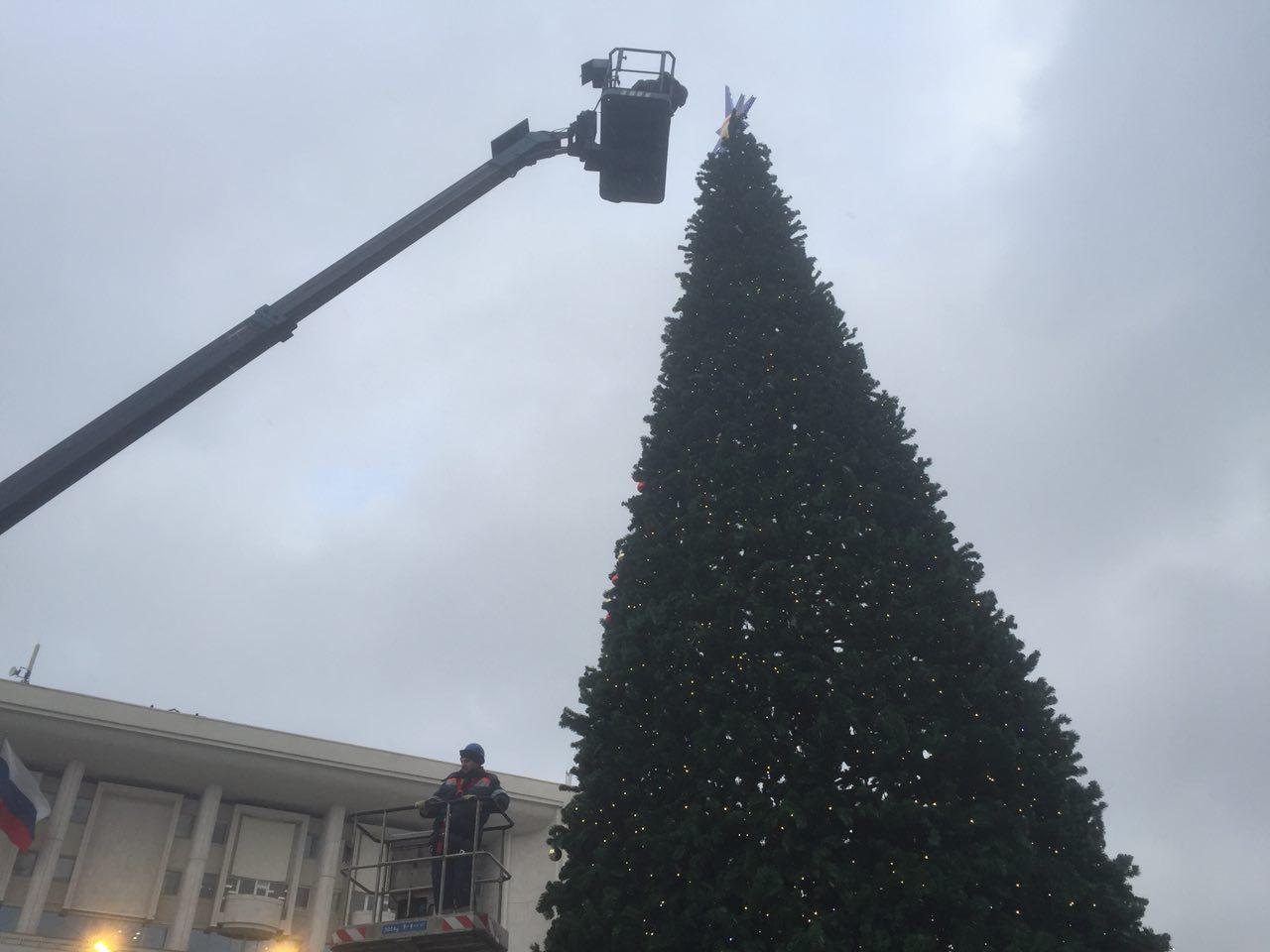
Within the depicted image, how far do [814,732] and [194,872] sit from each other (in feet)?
72.4

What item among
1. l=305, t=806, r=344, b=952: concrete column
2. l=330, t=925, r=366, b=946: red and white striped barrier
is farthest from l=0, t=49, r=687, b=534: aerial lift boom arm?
l=305, t=806, r=344, b=952: concrete column

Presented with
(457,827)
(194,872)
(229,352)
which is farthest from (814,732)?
(194,872)

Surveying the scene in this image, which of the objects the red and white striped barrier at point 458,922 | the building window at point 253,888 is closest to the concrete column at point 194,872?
the building window at point 253,888

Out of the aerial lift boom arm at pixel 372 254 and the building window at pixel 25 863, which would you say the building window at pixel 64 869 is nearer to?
the building window at pixel 25 863

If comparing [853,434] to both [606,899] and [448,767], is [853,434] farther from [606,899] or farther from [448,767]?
[448,767]

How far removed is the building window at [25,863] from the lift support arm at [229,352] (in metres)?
19.5

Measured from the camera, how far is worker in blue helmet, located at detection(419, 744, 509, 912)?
1125 centimetres

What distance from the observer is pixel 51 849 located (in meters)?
24.3

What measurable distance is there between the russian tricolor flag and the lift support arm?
18.3 metres

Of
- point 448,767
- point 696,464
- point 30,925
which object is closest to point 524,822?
point 448,767

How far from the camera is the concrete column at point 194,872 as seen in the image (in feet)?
80.4

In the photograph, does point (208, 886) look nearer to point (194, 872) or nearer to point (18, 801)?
point (194, 872)

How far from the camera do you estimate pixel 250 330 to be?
10.8m

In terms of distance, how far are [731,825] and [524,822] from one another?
22.1 metres
